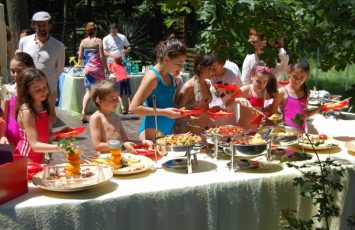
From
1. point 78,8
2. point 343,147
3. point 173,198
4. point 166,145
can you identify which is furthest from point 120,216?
point 78,8

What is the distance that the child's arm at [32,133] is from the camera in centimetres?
243

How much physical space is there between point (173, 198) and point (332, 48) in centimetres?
98

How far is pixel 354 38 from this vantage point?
5.42ft

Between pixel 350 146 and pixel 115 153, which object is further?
pixel 350 146

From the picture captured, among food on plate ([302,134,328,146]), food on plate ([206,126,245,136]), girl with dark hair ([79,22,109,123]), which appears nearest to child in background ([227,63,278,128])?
food on plate ([302,134,328,146])

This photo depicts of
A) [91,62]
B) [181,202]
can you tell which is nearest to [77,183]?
[181,202]

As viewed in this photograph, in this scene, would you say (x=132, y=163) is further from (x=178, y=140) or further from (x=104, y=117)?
(x=104, y=117)

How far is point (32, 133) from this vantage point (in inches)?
98.0

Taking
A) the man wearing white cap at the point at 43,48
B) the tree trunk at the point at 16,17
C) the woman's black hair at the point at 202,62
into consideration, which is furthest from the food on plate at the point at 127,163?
the tree trunk at the point at 16,17

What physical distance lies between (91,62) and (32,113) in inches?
202

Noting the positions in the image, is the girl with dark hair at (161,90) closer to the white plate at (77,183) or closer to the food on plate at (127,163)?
the food on plate at (127,163)

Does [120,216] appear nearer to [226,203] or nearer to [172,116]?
[226,203]

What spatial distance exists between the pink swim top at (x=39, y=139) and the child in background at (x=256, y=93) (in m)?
1.41

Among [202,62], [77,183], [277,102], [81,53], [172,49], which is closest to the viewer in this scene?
[77,183]
